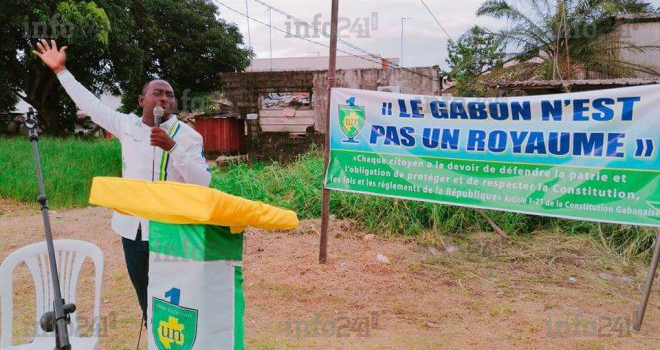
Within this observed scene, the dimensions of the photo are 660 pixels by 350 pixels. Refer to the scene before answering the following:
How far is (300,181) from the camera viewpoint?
7.36 m

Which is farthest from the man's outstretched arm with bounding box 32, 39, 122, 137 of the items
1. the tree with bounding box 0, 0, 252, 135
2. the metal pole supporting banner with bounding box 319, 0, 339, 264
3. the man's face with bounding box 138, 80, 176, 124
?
the tree with bounding box 0, 0, 252, 135

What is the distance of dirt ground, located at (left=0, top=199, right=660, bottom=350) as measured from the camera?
11.4 ft

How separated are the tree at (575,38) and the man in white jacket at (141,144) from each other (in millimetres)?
10758

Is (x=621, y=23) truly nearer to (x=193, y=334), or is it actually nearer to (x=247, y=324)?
(x=247, y=324)

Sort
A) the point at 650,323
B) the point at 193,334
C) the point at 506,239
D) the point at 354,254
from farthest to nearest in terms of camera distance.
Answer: the point at 506,239 < the point at 354,254 < the point at 650,323 < the point at 193,334

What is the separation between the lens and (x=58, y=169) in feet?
28.8

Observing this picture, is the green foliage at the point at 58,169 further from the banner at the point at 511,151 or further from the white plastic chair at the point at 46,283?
the white plastic chair at the point at 46,283

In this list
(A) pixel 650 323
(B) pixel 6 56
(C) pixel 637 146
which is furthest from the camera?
(B) pixel 6 56

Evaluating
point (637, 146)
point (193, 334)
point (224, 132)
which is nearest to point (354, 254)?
point (637, 146)

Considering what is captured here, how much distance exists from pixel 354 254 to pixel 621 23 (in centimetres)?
1115

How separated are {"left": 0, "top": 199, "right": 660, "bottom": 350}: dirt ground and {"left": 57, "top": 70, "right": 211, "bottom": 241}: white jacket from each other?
129cm

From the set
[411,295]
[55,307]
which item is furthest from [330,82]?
[55,307]

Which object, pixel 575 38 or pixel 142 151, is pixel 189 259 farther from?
pixel 575 38

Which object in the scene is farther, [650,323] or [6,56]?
[6,56]
